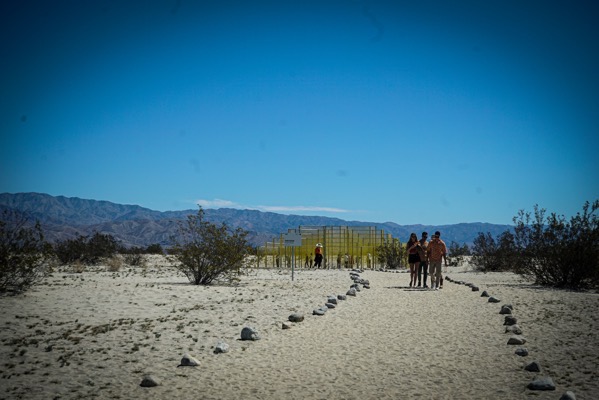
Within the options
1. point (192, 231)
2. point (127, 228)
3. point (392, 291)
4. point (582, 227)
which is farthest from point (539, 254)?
point (127, 228)

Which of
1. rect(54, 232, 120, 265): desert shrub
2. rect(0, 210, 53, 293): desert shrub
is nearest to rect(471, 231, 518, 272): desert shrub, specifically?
rect(0, 210, 53, 293): desert shrub

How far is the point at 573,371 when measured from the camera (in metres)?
6.83

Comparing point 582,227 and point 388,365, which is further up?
point 582,227

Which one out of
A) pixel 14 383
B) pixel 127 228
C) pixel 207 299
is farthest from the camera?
pixel 127 228

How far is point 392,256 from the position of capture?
114 ft

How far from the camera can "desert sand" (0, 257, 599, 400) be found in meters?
6.12

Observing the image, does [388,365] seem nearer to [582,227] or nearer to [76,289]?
[76,289]

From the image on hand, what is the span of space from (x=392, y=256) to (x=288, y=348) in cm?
2727

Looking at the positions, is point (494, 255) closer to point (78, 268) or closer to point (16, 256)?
point (78, 268)

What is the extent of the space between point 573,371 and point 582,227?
13.5 meters

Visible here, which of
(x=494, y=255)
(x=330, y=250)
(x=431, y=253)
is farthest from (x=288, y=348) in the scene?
(x=330, y=250)

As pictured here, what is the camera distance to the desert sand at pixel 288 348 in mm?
6117

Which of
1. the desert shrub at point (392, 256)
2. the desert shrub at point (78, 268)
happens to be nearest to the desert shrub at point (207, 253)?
the desert shrub at point (78, 268)

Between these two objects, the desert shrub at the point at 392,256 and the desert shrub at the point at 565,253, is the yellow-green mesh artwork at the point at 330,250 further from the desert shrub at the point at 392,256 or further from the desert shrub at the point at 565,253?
the desert shrub at the point at 565,253
